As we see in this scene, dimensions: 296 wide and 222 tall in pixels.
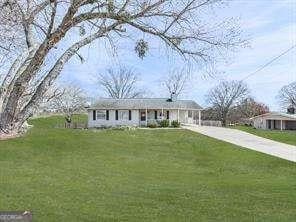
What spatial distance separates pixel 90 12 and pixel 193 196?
1490 cm

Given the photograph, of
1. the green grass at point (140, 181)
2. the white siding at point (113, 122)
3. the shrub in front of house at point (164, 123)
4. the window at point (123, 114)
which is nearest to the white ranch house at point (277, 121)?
the white siding at point (113, 122)

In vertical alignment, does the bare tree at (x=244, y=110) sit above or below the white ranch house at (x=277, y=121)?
above

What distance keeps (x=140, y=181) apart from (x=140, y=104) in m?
61.6

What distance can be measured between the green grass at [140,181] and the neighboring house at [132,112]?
1228 inches

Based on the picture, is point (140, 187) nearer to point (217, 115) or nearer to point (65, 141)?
point (65, 141)

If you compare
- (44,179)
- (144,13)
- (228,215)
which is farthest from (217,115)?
(144,13)

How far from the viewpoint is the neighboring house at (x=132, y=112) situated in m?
88.4

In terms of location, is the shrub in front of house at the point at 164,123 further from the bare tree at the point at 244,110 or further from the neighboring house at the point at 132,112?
the bare tree at the point at 244,110

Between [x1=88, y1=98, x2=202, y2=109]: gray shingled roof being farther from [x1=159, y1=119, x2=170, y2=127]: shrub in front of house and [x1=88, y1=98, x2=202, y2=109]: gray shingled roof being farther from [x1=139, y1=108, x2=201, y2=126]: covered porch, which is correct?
[x1=159, y1=119, x2=170, y2=127]: shrub in front of house

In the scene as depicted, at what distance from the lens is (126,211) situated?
1736 centimetres

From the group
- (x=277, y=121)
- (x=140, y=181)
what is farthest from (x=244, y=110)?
(x=140, y=181)

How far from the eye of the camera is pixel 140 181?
27641mm

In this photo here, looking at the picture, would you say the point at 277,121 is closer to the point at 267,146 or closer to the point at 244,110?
the point at 244,110

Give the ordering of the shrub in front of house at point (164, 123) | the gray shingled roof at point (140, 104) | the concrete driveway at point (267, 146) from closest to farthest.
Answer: the concrete driveway at point (267, 146), the shrub in front of house at point (164, 123), the gray shingled roof at point (140, 104)
